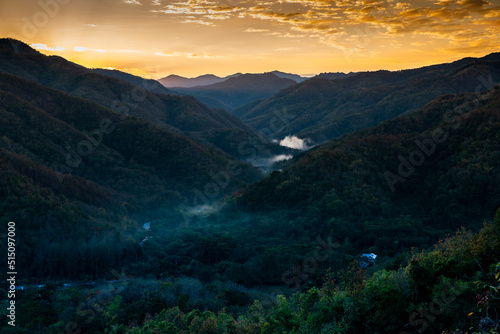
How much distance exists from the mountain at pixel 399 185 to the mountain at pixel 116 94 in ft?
270

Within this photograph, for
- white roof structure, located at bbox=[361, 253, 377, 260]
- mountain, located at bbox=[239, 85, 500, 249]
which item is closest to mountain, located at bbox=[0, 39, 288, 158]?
mountain, located at bbox=[239, 85, 500, 249]

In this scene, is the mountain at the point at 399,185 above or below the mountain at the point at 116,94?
below

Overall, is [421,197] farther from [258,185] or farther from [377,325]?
[377,325]

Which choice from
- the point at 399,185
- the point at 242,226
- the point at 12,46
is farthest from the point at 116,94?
the point at 399,185

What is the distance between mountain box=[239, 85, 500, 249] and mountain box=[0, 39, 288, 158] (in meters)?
82.4

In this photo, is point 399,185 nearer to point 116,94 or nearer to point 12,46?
point 116,94

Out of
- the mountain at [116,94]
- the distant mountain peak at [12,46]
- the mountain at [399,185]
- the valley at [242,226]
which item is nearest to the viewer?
the valley at [242,226]

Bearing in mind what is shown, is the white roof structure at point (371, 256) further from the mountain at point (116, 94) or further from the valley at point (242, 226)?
the mountain at point (116, 94)

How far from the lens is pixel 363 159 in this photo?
263 ft

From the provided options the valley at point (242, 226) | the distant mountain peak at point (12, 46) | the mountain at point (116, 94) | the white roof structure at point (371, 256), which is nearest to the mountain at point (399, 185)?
the valley at point (242, 226)

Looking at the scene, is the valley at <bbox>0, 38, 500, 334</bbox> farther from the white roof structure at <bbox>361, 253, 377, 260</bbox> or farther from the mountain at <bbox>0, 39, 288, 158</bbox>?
the mountain at <bbox>0, 39, 288, 158</bbox>

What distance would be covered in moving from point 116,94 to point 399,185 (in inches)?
5102

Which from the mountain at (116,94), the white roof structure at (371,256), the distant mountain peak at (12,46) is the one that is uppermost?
the distant mountain peak at (12,46)

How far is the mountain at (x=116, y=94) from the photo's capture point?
158 metres
